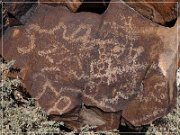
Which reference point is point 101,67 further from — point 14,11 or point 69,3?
point 14,11

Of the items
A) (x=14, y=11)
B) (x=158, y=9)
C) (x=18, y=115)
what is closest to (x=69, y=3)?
(x=14, y=11)

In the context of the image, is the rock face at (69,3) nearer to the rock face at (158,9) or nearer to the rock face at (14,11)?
the rock face at (14,11)

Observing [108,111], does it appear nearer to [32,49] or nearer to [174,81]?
[174,81]

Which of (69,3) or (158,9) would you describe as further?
(69,3)

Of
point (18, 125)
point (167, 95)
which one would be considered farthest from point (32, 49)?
point (167, 95)

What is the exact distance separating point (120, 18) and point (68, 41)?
467mm

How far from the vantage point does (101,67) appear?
335 cm

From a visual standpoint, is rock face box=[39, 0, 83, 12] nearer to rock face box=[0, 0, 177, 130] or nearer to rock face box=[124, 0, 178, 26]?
rock face box=[0, 0, 177, 130]

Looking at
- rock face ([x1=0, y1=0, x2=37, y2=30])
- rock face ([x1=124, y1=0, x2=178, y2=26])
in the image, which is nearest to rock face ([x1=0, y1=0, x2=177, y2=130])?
rock face ([x1=124, y1=0, x2=178, y2=26])

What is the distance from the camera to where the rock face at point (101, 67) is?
3320 millimetres

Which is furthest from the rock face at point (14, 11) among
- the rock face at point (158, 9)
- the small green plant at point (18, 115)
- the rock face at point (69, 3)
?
the rock face at point (158, 9)

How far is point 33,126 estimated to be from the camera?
3371mm

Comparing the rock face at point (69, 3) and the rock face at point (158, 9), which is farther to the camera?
the rock face at point (69, 3)

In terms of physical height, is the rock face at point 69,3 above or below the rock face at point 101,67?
above
